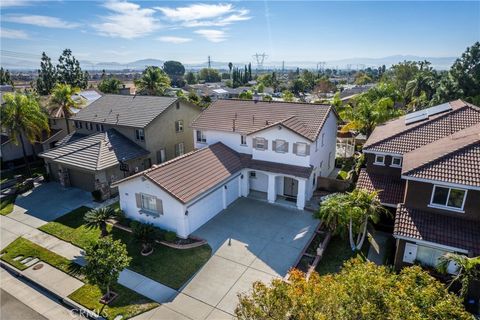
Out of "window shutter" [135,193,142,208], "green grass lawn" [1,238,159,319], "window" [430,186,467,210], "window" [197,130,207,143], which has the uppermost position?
"window" [197,130,207,143]

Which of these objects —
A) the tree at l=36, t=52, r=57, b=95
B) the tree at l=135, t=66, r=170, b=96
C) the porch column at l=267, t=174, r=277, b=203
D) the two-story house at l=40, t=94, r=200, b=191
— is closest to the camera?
the porch column at l=267, t=174, r=277, b=203

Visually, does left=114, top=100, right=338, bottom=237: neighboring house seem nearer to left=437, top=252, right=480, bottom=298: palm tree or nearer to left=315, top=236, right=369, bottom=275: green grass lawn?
left=315, top=236, right=369, bottom=275: green grass lawn

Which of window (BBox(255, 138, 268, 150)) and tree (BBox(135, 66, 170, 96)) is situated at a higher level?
tree (BBox(135, 66, 170, 96))

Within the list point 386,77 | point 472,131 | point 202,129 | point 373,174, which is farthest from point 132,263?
point 386,77

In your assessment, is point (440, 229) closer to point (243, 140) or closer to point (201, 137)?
point (243, 140)

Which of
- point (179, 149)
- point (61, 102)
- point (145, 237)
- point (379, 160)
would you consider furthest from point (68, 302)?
point (61, 102)

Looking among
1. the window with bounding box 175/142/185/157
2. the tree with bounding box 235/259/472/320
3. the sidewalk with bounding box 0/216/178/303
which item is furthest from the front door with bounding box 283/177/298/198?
the tree with bounding box 235/259/472/320

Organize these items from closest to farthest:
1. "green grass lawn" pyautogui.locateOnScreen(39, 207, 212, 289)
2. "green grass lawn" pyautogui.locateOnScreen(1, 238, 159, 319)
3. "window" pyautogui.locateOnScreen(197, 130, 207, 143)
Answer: "green grass lawn" pyautogui.locateOnScreen(1, 238, 159, 319) < "green grass lawn" pyautogui.locateOnScreen(39, 207, 212, 289) < "window" pyautogui.locateOnScreen(197, 130, 207, 143)
